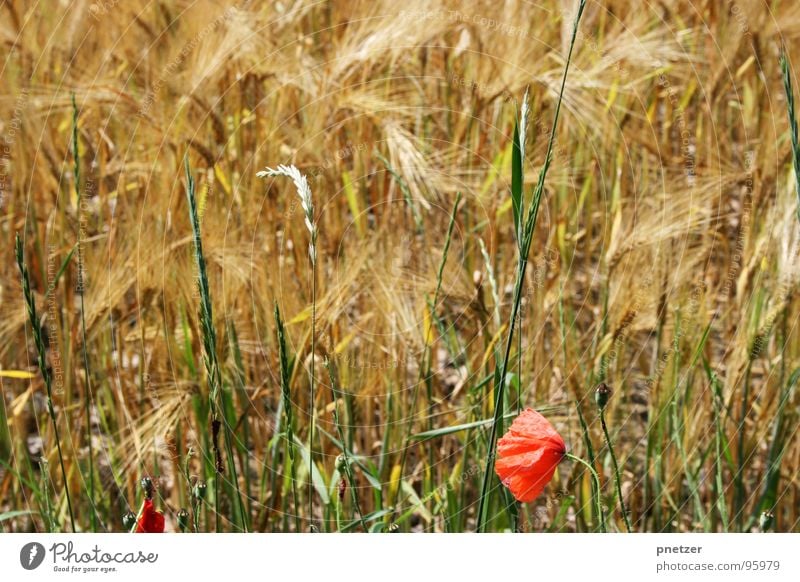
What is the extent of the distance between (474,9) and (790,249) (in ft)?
1.48

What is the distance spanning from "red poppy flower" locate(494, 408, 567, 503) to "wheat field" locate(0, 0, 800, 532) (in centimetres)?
12

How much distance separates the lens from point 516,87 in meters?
0.96

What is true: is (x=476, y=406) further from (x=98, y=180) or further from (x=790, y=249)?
(x=98, y=180)

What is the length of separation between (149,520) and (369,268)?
0.38 meters

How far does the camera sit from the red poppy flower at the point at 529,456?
2.29 feet

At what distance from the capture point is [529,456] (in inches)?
27.6

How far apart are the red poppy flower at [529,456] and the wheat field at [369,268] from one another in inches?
4.8
